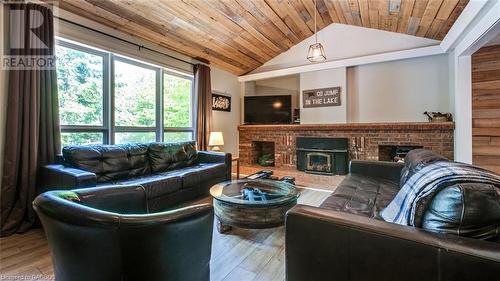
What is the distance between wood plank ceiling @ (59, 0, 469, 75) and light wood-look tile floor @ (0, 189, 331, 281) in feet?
8.34

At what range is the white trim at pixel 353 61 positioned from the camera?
154 inches

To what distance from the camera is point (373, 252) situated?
98 centimetres

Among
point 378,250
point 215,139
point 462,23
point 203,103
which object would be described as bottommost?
point 378,250

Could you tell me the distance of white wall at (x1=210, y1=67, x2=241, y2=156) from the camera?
16.9ft

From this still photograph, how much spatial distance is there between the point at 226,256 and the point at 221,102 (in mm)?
3868

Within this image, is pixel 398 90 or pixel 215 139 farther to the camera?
pixel 215 139

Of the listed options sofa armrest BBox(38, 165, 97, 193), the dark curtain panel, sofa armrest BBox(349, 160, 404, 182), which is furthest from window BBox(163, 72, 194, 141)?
sofa armrest BBox(349, 160, 404, 182)

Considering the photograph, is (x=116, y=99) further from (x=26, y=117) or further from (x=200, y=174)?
(x=200, y=174)

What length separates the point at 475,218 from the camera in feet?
2.85

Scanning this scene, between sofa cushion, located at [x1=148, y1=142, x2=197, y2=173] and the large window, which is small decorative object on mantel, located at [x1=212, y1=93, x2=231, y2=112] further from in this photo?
sofa cushion, located at [x1=148, y1=142, x2=197, y2=173]

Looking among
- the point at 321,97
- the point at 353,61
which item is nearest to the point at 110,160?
the point at 321,97

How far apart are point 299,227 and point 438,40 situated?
449cm

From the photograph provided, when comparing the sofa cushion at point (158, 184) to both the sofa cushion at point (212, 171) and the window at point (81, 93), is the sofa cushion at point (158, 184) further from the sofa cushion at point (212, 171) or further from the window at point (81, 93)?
the window at point (81, 93)

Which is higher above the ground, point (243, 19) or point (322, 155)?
point (243, 19)
